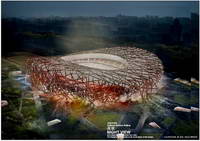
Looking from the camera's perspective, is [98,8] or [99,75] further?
[98,8]

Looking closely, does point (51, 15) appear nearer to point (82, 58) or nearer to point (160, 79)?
point (82, 58)

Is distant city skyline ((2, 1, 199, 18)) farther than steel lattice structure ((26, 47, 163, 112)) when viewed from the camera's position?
Yes

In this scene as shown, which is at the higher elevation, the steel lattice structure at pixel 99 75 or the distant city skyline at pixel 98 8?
the distant city skyline at pixel 98 8

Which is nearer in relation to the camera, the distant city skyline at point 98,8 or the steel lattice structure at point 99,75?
the steel lattice structure at point 99,75

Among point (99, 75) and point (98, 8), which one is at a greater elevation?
point (98, 8)
